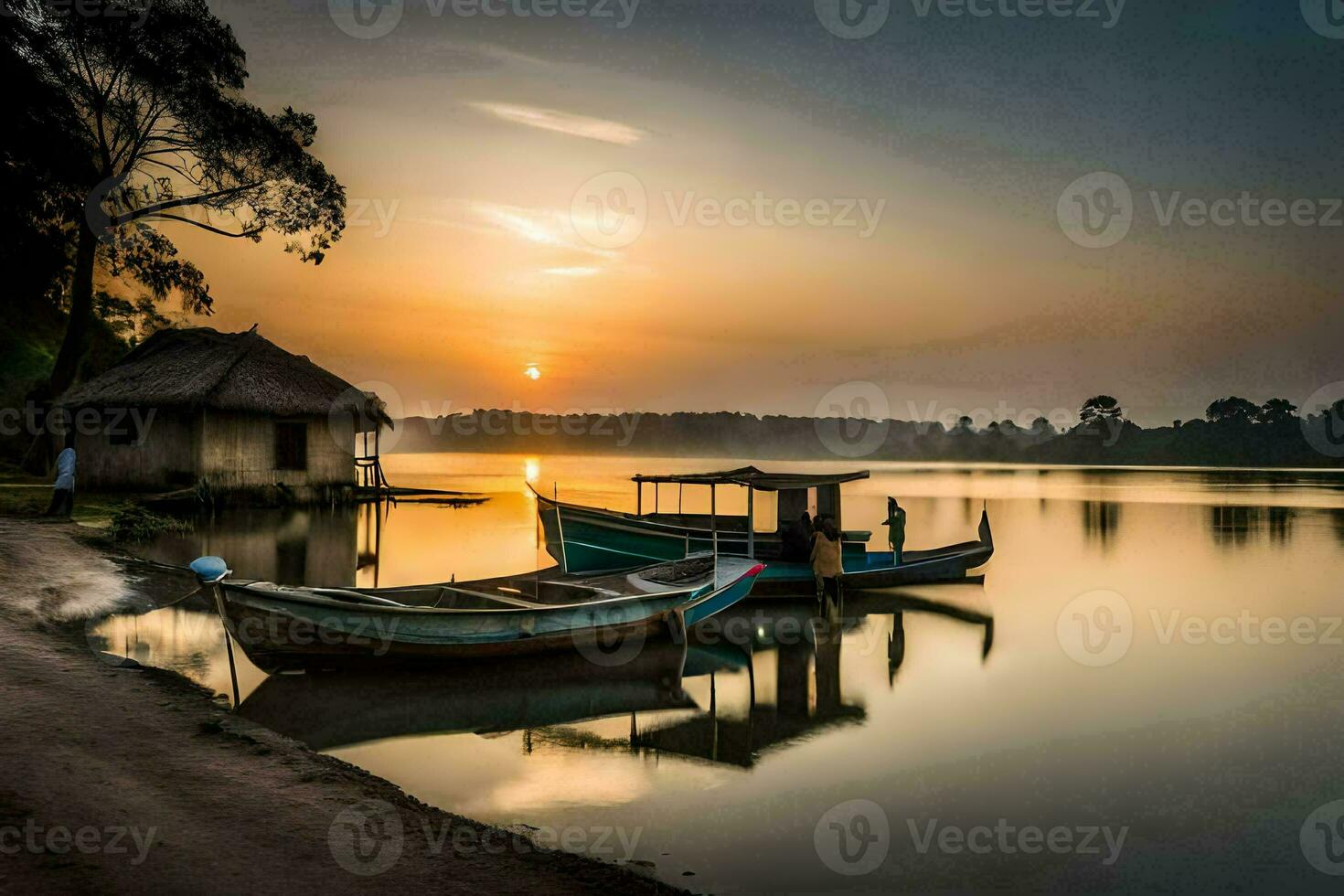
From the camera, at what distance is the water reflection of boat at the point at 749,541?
1605 centimetres

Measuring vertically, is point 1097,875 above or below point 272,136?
below

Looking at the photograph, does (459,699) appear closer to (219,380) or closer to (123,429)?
(219,380)

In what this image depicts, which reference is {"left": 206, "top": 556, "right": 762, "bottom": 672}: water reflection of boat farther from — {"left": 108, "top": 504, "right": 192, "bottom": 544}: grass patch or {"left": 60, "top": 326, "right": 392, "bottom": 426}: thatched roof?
{"left": 60, "top": 326, "right": 392, "bottom": 426}: thatched roof

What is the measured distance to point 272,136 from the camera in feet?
88.0

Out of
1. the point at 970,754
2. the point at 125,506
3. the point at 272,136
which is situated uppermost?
the point at 272,136

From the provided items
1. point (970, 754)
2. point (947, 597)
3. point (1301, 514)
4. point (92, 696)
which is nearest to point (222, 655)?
point (92, 696)

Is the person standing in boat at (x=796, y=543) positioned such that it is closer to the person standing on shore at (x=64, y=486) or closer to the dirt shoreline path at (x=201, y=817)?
the dirt shoreline path at (x=201, y=817)

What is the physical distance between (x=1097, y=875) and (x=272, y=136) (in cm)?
2921

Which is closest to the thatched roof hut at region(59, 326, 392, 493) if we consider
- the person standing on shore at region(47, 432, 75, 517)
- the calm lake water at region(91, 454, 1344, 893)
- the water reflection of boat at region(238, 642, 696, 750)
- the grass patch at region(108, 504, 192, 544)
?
the grass patch at region(108, 504, 192, 544)

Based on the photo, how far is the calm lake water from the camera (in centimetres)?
662

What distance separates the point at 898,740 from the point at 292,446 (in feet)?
77.6

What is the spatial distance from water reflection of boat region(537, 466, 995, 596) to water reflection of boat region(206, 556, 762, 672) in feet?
7.79

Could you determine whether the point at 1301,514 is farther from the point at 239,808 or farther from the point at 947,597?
the point at 239,808

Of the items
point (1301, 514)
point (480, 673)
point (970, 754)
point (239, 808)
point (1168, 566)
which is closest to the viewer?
point (239, 808)
